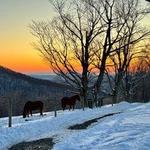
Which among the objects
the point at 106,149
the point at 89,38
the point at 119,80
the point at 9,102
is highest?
the point at 89,38

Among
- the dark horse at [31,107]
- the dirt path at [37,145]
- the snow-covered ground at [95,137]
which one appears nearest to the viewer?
the snow-covered ground at [95,137]

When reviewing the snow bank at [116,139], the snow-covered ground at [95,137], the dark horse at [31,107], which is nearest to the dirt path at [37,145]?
the snow-covered ground at [95,137]

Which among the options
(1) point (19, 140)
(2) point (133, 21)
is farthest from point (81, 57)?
(1) point (19, 140)

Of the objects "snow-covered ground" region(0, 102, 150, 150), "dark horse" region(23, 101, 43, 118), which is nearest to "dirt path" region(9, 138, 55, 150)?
"snow-covered ground" region(0, 102, 150, 150)

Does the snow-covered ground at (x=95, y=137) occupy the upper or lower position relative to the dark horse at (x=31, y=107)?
lower

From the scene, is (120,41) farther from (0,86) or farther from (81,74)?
(0,86)

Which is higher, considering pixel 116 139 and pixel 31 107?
pixel 31 107

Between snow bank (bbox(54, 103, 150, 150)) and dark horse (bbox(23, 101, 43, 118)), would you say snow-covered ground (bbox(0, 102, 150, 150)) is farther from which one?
dark horse (bbox(23, 101, 43, 118))

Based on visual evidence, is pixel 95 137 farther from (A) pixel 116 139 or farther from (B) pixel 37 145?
(B) pixel 37 145

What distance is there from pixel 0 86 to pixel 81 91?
7837 cm

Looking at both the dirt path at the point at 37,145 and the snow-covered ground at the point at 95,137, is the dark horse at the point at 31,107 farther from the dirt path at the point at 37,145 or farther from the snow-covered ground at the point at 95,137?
the dirt path at the point at 37,145

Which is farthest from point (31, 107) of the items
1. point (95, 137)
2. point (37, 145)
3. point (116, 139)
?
point (116, 139)

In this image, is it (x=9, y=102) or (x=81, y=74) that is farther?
(x=81, y=74)

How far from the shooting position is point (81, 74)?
1890 inches
